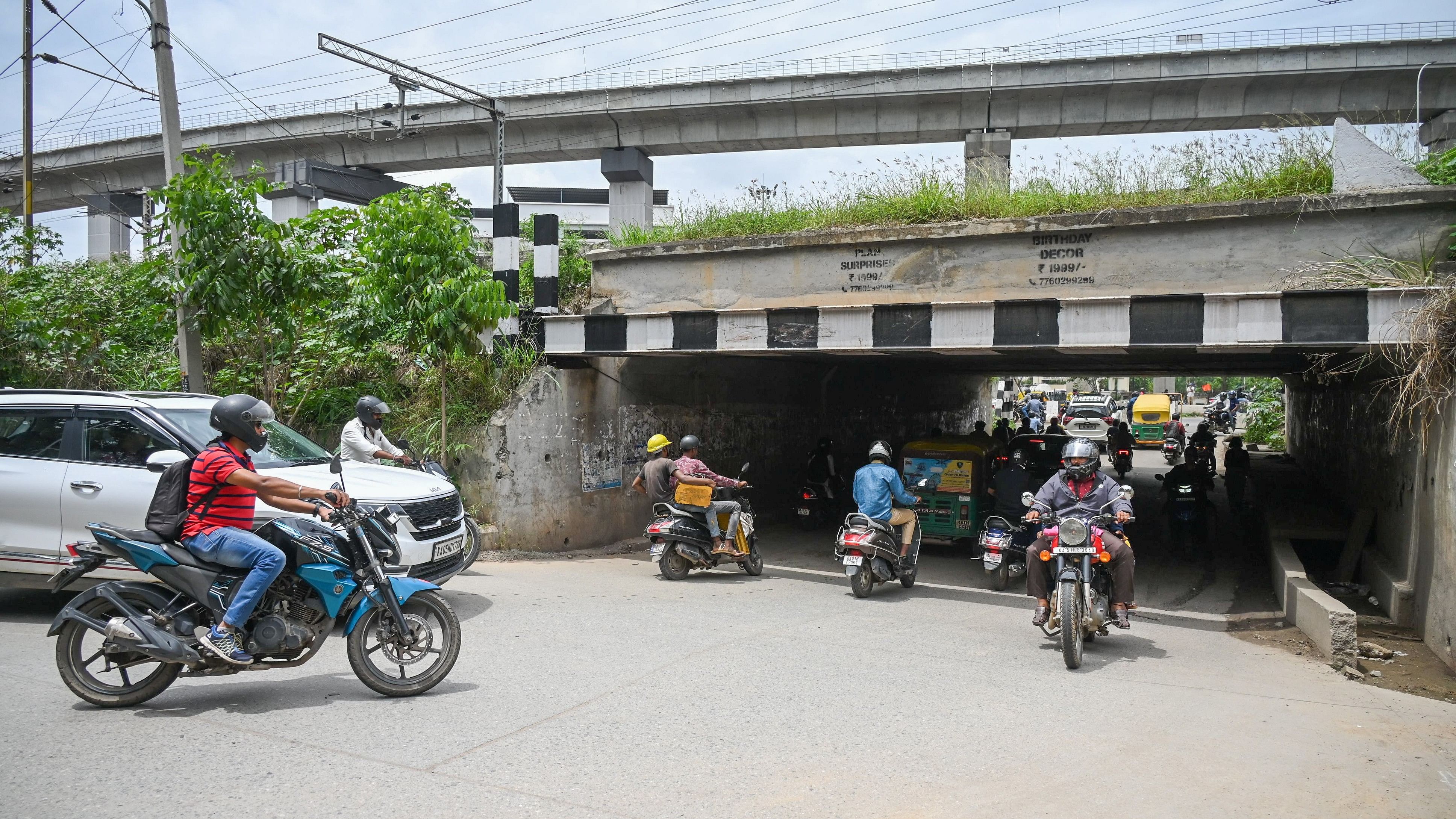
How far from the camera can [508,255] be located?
1379 cm

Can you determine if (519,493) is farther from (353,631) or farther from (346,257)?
(353,631)

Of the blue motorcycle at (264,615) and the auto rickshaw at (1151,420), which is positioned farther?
the auto rickshaw at (1151,420)

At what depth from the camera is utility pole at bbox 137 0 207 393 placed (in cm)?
1272

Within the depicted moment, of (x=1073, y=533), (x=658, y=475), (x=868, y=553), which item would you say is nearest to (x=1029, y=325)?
(x=868, y=553)

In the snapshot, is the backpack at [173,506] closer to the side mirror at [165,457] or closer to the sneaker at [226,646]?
the sneaker at [226,646]

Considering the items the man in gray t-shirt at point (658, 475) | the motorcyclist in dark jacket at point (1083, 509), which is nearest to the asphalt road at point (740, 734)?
the motorcyclist in dark jacket at point (1083, 509)

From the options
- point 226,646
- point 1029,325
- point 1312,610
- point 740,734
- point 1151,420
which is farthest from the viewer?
point 1151,420

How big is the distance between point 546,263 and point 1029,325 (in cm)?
672

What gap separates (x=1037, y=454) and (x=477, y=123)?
24454 mm

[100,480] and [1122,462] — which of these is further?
[1122,462]

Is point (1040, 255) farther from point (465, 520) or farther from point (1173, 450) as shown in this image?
point (1173, 450)

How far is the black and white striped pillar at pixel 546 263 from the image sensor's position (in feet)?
43.8

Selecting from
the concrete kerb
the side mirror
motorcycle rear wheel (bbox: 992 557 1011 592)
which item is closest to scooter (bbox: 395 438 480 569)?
the side mirror

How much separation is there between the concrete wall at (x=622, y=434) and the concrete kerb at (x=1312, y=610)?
847cm
